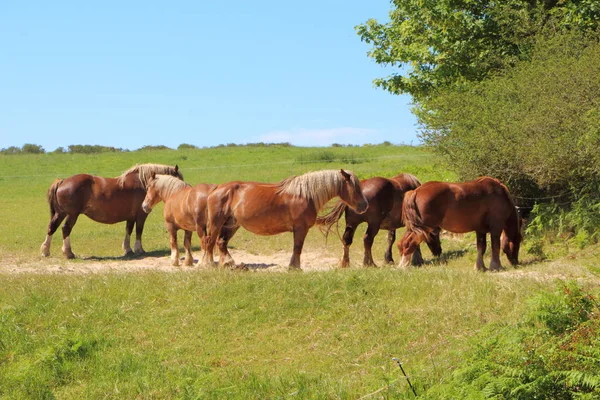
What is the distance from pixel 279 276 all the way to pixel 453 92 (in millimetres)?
9666

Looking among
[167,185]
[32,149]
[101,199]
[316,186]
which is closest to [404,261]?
[316,186]

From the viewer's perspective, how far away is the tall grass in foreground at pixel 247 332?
29.0ft

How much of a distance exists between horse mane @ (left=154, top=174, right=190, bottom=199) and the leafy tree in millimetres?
8798

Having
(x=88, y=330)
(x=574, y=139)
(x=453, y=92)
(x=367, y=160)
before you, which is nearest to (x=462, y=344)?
(x=88, y=330)

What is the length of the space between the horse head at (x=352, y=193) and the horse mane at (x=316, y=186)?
12 centimetres

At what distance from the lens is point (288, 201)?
13.9 metres

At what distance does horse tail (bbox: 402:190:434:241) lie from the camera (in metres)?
14.1

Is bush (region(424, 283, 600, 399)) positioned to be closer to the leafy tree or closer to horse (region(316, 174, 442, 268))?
horse (region(316, 174, 442, 268))

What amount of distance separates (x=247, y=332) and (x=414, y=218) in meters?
5.01

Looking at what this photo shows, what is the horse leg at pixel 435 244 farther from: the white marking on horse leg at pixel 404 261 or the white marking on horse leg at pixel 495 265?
the white marking on horse leg at pixel 495 265

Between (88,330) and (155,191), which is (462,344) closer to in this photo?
(88,330)

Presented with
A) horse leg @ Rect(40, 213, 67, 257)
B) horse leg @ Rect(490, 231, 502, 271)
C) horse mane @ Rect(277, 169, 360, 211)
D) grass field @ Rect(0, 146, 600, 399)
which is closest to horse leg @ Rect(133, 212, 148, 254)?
horse leg @ Rect(40, 213, 67, 257)

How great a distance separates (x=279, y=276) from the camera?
39.5ft

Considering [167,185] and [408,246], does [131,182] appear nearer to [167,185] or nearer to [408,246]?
[167,185]
